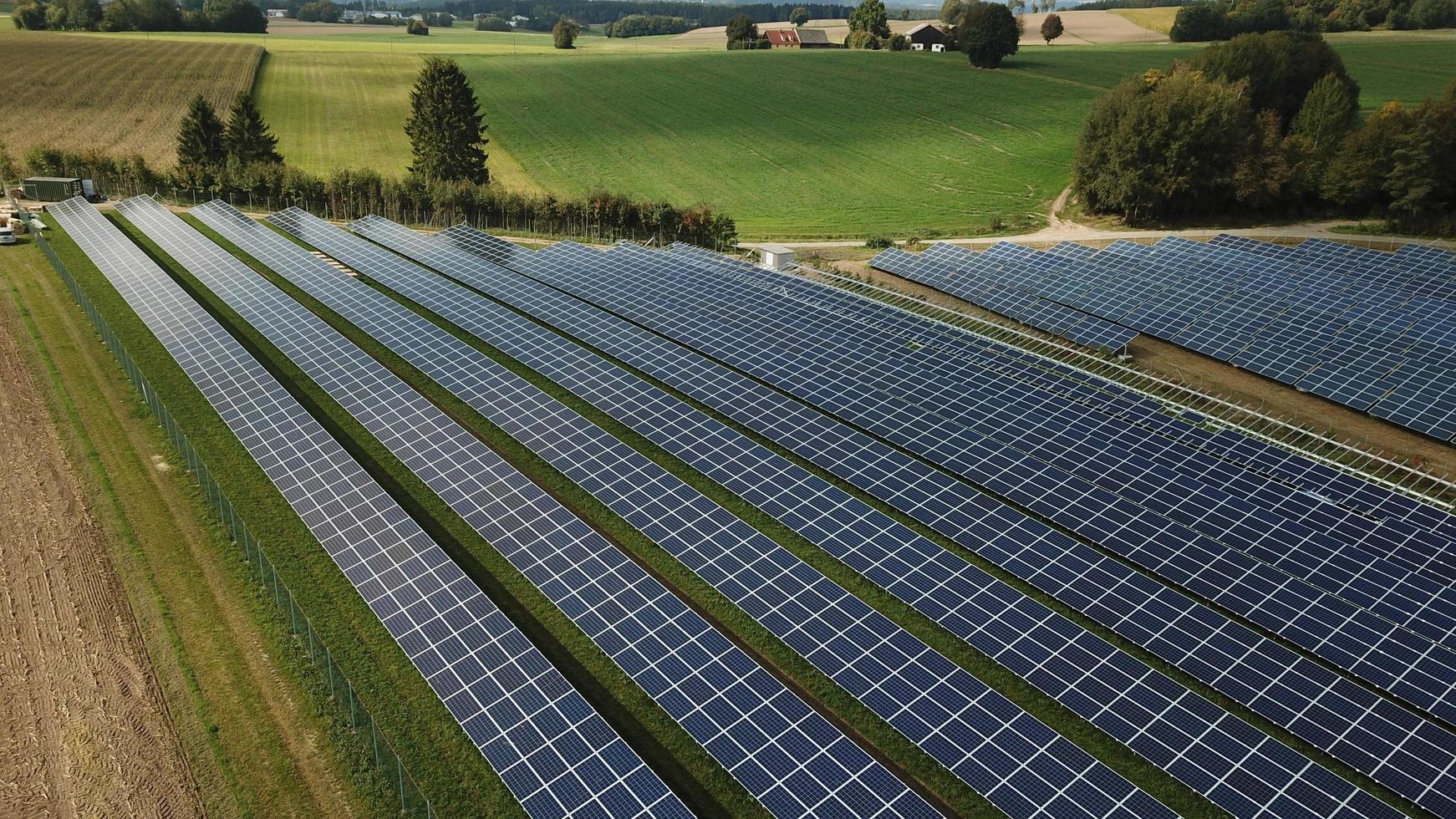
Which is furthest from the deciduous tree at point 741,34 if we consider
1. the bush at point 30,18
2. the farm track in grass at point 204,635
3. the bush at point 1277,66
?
the farm track in grass at point 204,635

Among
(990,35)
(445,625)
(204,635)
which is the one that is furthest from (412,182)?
(990,35)

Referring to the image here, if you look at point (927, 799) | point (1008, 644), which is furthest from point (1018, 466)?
point (927, 799)

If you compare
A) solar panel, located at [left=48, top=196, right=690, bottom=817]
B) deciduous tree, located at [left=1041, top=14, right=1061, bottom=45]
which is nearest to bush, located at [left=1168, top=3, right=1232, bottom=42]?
deciduous tree, located at [left=1041, top=14, right=1061, bottom=45]

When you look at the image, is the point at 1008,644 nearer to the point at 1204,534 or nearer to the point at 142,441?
the point at 1204,534

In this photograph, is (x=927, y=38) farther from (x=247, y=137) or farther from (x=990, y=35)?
(x=247, y=137)

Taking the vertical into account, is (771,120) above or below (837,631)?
above
